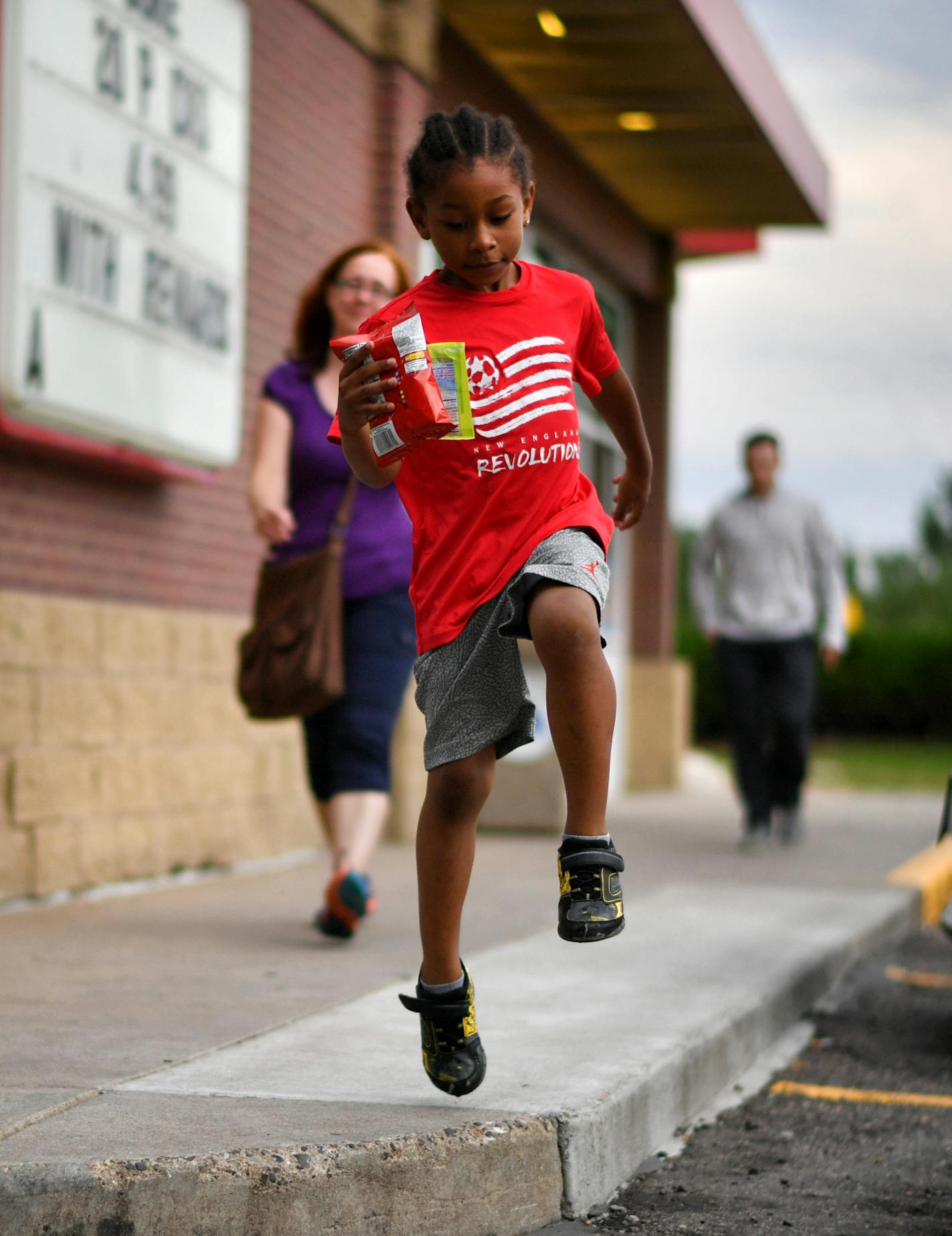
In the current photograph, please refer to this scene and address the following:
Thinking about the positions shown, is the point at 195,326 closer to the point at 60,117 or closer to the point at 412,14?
the point at 60,117

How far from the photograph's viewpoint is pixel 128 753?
6559 millimetres

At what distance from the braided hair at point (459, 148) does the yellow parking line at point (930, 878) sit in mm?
4654

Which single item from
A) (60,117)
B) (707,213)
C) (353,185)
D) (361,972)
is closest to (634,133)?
(707,213)

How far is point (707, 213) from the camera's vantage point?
44.2 feet

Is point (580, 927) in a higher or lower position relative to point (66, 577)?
lower

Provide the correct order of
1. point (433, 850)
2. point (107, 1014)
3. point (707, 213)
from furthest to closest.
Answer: point (707, 213) < point (107, 1014) < point (433, 850)

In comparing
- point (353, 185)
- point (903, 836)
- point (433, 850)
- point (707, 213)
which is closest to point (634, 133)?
point (707, 213)

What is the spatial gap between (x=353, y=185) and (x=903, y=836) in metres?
4.89

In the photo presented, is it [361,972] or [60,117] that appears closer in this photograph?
[361,972]

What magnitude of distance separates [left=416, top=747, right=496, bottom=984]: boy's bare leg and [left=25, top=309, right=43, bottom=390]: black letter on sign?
312 centimetres

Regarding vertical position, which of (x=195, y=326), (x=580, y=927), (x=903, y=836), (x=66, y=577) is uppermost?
(x=195, y=326)

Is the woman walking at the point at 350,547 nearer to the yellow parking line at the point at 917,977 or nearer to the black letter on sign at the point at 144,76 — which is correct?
the black letter on sign at the point at 144,76

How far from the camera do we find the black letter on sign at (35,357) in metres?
5.76

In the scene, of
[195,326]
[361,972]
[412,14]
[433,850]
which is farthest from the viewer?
[412,14]
